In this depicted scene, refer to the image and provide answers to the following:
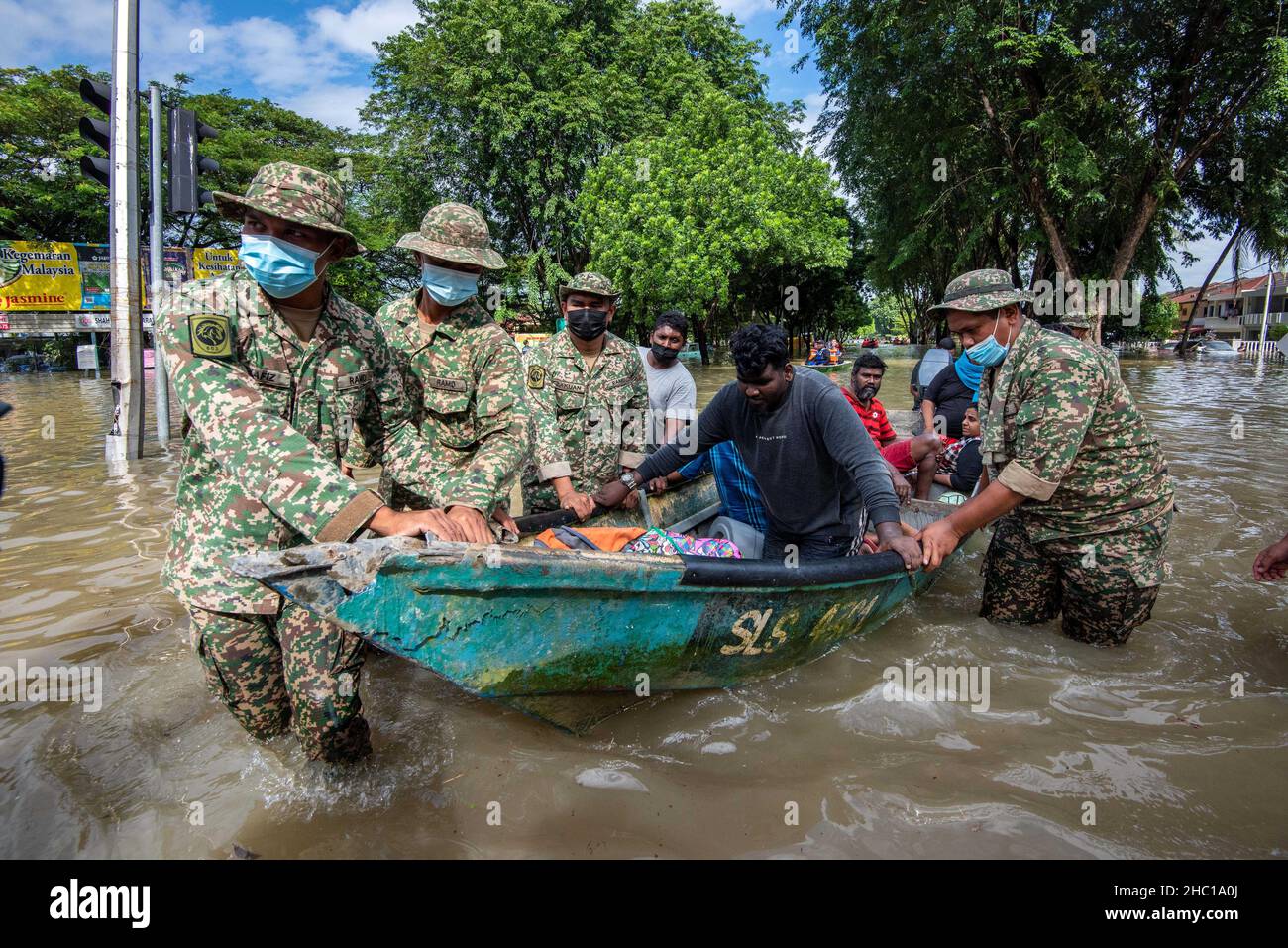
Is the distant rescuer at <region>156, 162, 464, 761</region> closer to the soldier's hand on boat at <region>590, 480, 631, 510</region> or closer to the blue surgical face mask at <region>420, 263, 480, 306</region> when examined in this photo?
the blue surgical face mask at <region>420, 263, 480, 306</region>

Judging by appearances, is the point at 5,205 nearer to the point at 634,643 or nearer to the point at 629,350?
the point at 629,350

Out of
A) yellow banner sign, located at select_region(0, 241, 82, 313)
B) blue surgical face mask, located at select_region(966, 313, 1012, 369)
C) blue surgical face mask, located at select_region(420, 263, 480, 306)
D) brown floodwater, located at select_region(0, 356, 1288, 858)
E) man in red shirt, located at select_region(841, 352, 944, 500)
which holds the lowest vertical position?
brown floodwater, located at select_region(0, 356, 1288, 858)

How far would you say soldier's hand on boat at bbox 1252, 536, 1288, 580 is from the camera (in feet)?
9.86

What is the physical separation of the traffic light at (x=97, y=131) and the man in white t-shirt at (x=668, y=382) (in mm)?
5959

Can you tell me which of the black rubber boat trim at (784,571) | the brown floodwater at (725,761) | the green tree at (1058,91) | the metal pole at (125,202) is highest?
the green tree at (1058,91)

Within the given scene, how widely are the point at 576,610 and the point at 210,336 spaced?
1.44 meters

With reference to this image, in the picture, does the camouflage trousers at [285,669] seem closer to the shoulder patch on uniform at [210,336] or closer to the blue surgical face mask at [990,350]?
the shoulder patch on uniform at [210,336]

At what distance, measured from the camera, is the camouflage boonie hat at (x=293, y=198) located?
2.07 metres

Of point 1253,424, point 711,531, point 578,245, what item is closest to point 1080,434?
point 711,531

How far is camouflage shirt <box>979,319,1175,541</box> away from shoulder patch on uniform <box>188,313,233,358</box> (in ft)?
10.2

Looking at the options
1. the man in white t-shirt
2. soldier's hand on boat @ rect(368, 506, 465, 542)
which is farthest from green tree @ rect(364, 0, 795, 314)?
soldier's hand on boat @ rect(368, 506, 465, 542)

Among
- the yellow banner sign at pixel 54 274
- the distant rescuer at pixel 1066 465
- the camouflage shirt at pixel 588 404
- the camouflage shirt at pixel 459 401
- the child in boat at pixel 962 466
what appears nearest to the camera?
the camouflage shirt at pixel 459 401

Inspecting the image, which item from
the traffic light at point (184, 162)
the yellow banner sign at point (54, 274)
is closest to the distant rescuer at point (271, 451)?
the traffic light at point (184, 162)

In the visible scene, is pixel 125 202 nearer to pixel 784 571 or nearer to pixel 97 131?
pixel 97 131
